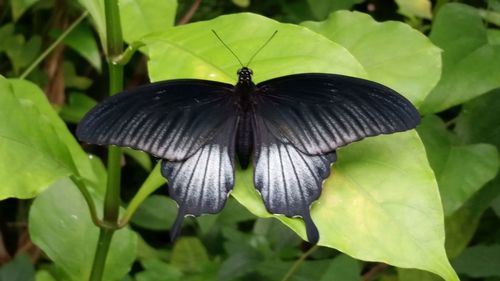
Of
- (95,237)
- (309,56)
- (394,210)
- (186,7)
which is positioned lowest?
(95,237)

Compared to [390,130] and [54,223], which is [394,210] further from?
[54,223]

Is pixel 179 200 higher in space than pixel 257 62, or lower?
lower

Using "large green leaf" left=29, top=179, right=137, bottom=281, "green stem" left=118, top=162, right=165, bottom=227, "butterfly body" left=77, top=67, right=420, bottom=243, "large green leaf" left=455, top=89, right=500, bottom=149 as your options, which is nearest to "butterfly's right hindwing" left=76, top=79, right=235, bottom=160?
"butterfly body" left=77, top=67, right=420, bottom=243

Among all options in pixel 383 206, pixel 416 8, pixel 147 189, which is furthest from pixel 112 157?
pixel 416 8

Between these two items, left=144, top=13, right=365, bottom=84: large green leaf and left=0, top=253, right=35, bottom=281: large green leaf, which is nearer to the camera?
left=144, top=13, right=365, bottom=84: large green leaf

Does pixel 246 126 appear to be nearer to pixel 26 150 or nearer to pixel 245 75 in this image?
pixel 245 75

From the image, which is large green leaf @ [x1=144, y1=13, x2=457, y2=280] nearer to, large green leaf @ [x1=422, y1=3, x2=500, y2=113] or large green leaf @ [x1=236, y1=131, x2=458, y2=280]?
large green leaf @ [x1=236, y1=131, x2=458, y2=280]

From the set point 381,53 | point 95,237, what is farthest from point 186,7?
point 381,53
